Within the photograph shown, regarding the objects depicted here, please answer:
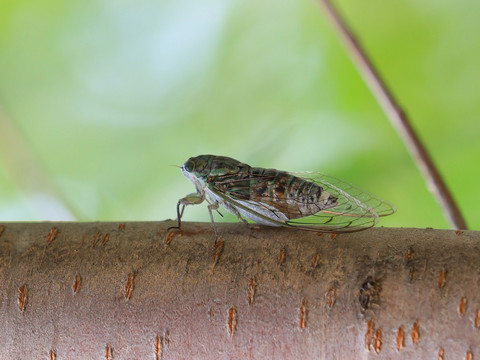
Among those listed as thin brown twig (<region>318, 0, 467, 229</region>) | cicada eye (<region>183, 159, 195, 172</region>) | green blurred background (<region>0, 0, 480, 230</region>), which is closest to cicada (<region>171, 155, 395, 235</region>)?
cicada eye (<region>183, 159, 195, 172</region>)

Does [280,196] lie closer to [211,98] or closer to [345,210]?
[345,210]

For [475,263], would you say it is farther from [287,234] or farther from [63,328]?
[63,328]

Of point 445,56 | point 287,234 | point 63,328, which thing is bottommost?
point 63,328

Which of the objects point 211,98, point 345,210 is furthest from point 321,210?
point 211,98

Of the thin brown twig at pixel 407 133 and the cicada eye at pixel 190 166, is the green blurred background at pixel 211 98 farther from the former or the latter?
the thin brown twig at pixel 407 133

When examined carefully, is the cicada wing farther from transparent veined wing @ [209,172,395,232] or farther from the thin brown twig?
the thin brown twig

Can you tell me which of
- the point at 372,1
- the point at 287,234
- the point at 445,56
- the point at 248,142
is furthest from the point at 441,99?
the point at 287,234

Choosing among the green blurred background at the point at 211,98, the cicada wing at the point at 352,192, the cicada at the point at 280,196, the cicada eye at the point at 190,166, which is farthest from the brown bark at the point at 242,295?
the green blurred background at the point at 211,98

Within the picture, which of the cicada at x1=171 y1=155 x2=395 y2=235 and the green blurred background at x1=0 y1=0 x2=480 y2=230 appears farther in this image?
the green blurred background at x1=0 y1=0 x2=480 y2=230
